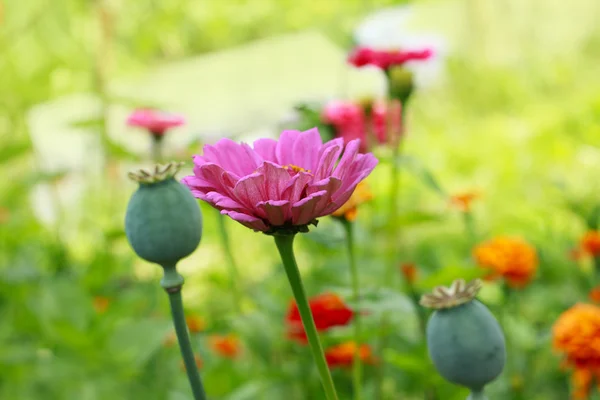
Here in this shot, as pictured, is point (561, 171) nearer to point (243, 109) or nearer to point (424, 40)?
point (424, 40)

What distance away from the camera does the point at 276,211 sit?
0.30 meters

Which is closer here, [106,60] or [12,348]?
[12,348]

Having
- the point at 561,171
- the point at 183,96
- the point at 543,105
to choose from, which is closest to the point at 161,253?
the point at 561,171

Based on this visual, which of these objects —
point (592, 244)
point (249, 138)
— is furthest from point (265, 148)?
point (249, 138)

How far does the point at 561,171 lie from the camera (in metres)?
1.82

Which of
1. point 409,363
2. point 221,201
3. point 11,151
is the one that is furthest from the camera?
point 11,151

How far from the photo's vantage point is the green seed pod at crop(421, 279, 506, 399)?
34 cm

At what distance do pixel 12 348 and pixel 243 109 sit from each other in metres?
2.03

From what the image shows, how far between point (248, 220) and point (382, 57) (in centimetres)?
55

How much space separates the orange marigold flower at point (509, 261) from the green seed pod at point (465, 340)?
0.51 meters

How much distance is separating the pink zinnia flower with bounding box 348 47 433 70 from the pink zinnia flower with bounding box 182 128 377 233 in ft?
1.62

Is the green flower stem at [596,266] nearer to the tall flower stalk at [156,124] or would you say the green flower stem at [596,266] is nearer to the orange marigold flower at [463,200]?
the orange marigold flower at [463,200]

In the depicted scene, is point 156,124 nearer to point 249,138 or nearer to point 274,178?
point 274,178

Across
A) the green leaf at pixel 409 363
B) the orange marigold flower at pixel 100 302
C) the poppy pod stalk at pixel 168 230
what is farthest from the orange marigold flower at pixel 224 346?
the poppy pod stalk at pixel 168 230
